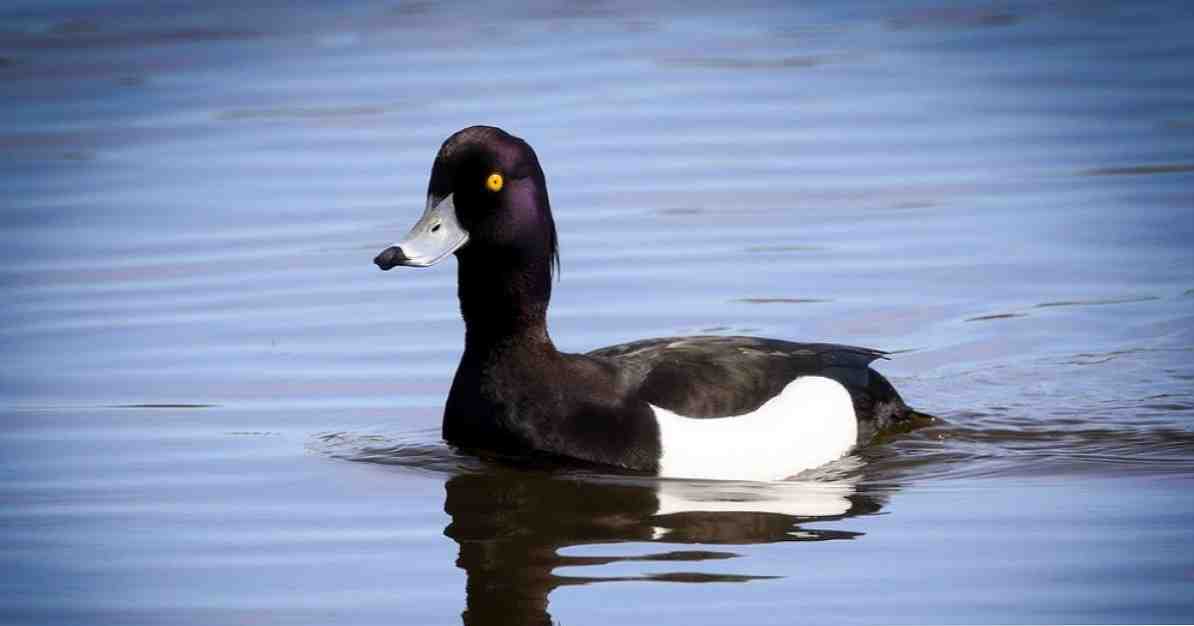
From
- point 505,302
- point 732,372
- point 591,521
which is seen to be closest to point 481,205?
point 505,302

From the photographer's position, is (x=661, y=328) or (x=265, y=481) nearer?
(x=265, y=481)

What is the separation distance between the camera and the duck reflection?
5938 millimetres

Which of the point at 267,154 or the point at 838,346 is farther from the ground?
the point at 267,154

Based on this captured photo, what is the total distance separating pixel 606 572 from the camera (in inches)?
237

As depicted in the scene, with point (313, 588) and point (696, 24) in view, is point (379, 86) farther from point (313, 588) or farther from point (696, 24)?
point (313, 588)

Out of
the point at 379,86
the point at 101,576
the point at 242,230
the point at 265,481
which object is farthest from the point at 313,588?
the point at 379,86

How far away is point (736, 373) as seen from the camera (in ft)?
24.3

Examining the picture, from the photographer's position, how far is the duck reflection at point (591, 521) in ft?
19.5

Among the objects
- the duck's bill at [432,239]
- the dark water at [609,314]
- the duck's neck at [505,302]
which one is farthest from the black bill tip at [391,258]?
the dark water at [609,314]

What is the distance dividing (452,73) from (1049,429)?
441 inches

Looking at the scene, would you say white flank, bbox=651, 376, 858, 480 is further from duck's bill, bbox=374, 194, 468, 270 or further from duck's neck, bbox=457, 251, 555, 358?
duck's bill, bbox=374, 194, 468, 270

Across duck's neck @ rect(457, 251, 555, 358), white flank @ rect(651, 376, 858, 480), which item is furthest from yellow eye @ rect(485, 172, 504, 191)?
white flank @ rect(651, 376, 858, 480)

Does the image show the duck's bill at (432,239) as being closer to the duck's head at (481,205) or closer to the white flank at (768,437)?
the duck's head at (481,205)

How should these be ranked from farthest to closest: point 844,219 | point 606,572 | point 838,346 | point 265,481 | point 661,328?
point 844,219
point 661,328
point 838,346
point 265,481
point 606,572
